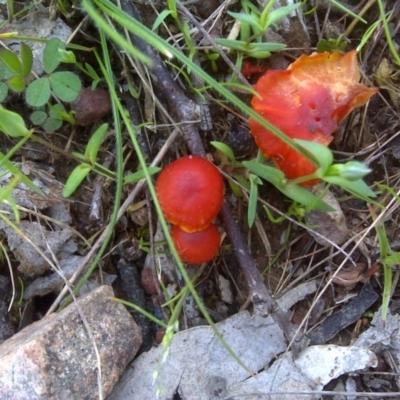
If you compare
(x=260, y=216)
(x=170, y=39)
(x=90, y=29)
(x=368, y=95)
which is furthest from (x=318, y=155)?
(x=90, y=29)

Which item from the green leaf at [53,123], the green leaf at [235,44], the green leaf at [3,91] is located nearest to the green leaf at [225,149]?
the green leaf at [235,44]

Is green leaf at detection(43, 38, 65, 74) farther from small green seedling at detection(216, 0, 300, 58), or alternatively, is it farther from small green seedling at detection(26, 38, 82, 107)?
small green seedling at detection(216, 0, 300, 58)

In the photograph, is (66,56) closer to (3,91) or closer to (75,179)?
(3,91)

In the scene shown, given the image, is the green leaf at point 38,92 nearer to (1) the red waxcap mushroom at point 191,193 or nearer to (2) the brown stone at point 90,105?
(2) the brown stone at point 90,105

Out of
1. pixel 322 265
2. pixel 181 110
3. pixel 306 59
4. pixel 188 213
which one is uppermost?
pixel 306 59

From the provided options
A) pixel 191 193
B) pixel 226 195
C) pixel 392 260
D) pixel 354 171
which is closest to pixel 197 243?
pixel 191 193

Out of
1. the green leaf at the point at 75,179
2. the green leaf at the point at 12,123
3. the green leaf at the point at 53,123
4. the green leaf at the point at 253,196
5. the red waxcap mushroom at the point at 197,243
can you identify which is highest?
the green leaf at the point at 12,123

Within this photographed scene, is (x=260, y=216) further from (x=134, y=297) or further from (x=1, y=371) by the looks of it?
(x=1, y=371)
